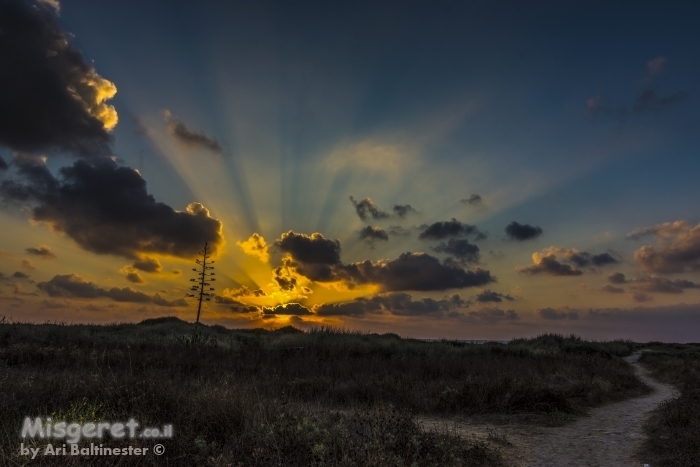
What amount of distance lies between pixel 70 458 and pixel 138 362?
11763 mm

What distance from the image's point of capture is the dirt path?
8.24 meters

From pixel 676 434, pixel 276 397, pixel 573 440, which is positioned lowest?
pixel 573 440

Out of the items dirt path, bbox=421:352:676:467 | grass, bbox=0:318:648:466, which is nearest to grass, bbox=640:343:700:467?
dirt path, bbox=421:352:676:467

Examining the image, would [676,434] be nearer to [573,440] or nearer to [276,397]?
[573,440]

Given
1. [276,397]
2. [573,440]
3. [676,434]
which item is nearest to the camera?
[676,434]

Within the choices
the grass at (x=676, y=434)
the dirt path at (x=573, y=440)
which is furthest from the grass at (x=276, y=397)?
the grass at (x=676, y=434)

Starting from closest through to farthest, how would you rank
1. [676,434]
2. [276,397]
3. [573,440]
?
[676,434] → [573,440] → [276,397]

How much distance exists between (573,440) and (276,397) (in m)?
6.93

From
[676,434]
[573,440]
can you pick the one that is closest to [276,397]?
[573,440]

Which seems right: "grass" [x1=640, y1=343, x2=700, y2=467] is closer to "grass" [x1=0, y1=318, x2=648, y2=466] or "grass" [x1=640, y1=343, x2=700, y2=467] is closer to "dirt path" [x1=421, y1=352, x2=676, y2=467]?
"dirt path" [x1=421, y1=352, x2=676, y2=467]

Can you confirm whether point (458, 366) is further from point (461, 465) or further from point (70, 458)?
point (70, 458)

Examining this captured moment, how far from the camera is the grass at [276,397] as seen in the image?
22.2 feet

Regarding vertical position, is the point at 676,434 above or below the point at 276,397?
below

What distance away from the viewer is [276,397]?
11.1 metres
